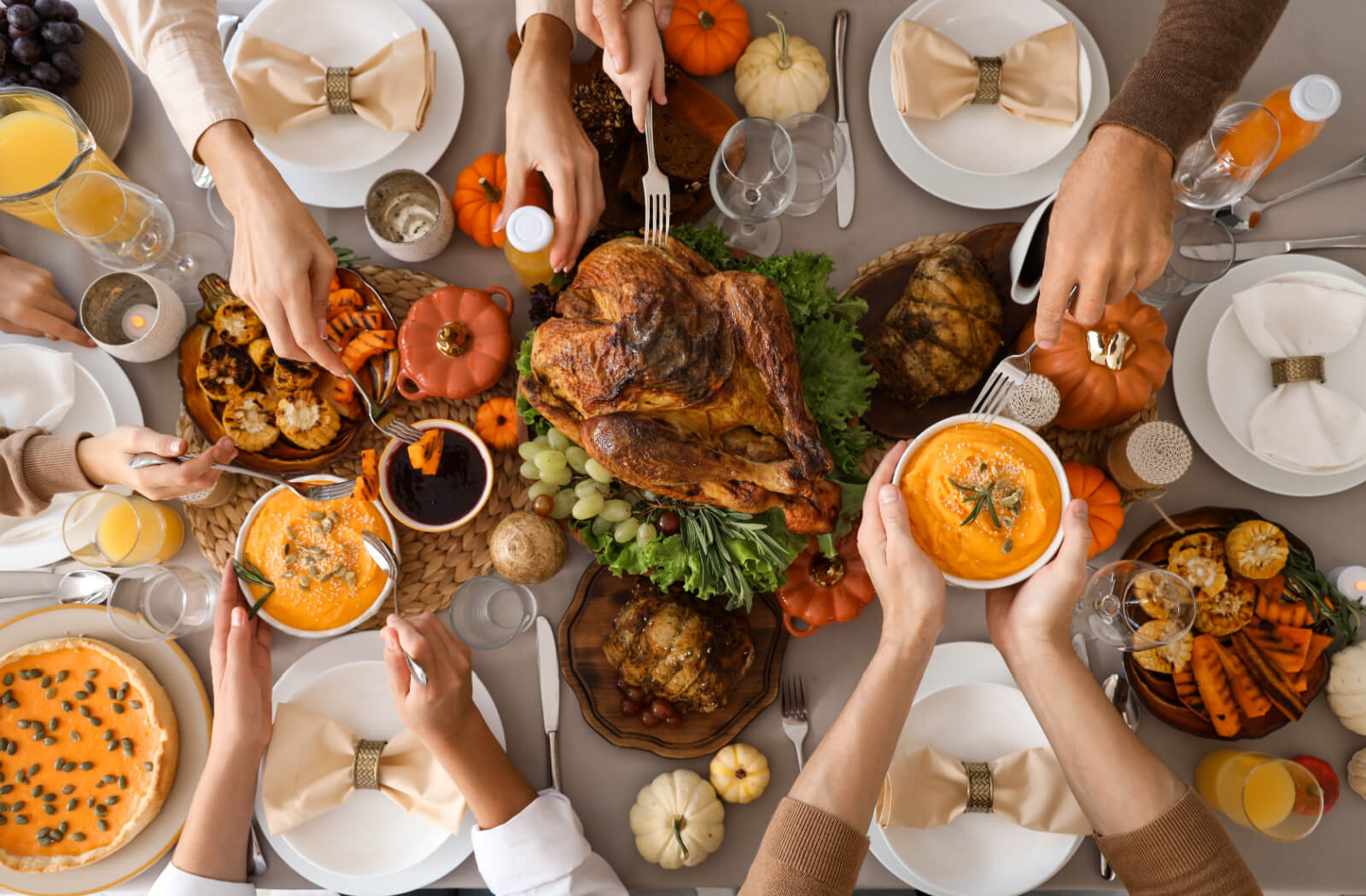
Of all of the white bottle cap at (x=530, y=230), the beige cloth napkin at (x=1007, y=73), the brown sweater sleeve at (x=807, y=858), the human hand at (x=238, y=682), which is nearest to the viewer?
the brown sweater sleeve at (x=807, y=858)

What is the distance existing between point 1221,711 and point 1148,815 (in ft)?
1.03

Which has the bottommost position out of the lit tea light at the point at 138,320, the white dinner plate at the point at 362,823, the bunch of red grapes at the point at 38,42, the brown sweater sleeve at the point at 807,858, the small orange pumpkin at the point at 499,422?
the white dinner plate at the point at 362,823

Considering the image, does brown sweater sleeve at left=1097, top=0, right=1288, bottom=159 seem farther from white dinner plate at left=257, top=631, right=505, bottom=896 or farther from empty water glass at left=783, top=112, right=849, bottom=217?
white dinner plate at left=257, top=631, right=505, bottom=896

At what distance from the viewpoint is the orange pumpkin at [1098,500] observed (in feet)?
4.94

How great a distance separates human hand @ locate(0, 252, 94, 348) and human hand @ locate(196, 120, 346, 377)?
0.54 meters

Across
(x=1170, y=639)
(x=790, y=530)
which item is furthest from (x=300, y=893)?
(x=1170, y=639)

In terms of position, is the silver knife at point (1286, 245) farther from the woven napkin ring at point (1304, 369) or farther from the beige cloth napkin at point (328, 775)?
the beige cloth napkin at point (328, 775)

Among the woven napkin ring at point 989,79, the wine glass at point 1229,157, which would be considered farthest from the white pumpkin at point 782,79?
the wine glass at point 1229,157

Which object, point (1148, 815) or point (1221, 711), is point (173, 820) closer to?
point (1148, 815)

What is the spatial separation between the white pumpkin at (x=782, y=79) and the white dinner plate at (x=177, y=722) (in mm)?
1696

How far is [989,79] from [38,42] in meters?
2.03

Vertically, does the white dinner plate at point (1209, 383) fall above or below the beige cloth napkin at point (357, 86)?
below

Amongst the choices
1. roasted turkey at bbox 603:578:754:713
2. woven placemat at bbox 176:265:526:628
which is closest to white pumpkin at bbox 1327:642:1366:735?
roasted turkey at bbox 603:578:754:713

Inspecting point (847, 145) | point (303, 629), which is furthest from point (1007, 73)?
point (303, 629)
